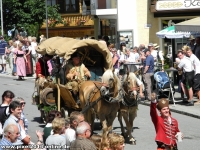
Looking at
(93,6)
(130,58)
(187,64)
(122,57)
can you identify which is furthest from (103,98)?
(93,6)

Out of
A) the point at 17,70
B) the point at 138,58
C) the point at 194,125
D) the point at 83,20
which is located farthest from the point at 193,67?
the point at 83,20

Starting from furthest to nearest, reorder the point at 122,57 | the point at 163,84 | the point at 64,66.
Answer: the point at 122,57 → the point at 163,84 → the point at 64,66

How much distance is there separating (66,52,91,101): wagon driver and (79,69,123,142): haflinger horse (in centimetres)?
32

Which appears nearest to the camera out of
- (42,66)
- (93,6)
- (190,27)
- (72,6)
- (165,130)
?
(165,130)

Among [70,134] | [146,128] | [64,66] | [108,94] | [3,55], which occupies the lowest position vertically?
[146,128]

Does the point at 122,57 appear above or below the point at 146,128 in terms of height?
above

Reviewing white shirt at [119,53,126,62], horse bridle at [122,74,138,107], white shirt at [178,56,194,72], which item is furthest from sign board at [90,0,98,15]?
horse bridle at [122,74,138,107]

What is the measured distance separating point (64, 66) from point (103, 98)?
82.6 inches

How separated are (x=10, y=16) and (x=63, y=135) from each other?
3450cm

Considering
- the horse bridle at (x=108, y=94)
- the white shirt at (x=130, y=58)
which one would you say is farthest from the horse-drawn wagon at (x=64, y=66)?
the white shirt at (x=130, y=58)

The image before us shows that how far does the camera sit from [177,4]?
3538 centimetres

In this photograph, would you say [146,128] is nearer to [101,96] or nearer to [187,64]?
[101,96]

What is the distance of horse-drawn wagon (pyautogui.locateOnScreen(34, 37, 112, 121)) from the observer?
16.7m

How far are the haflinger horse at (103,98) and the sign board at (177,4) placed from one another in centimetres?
1944
